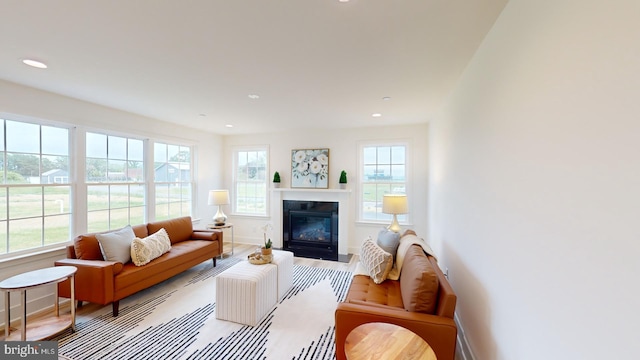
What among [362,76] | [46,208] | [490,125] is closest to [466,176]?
[490,125]

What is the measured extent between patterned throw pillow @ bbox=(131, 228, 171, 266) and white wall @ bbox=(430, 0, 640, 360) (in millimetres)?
3519

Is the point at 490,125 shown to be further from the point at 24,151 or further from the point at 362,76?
the point at 24,151

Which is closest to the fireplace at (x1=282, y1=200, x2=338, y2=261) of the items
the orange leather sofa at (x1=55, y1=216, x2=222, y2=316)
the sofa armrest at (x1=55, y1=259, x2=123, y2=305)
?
the orange leather sofa at (x1=55, y1=216, x2=222, y2=316)

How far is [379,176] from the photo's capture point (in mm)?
4883

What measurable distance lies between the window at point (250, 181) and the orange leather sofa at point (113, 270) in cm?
196

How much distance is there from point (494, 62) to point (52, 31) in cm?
292

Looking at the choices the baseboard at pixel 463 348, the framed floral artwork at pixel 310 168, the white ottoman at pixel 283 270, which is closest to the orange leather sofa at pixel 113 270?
the white ottoman at pixel 283 270

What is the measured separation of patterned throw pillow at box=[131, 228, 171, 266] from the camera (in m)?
3.05

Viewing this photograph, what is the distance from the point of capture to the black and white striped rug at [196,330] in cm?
215

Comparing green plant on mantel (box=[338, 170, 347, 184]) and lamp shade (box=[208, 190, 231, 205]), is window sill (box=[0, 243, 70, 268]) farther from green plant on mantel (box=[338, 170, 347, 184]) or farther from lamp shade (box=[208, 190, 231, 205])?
green plant on mantel (box=[338, 170, 347, 184])

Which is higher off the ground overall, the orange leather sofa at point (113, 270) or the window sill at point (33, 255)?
the window sill at point (33, 255)

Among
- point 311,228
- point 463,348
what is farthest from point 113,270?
point 463,348

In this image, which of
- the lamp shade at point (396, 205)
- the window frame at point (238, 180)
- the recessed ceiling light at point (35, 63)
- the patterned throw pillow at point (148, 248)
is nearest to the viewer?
the recessed ceiling light at point (35, 63)

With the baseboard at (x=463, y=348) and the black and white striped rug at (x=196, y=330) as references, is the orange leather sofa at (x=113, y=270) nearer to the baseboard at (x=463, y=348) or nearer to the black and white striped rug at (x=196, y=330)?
the black and white striped rug at (x=196, y=330)
